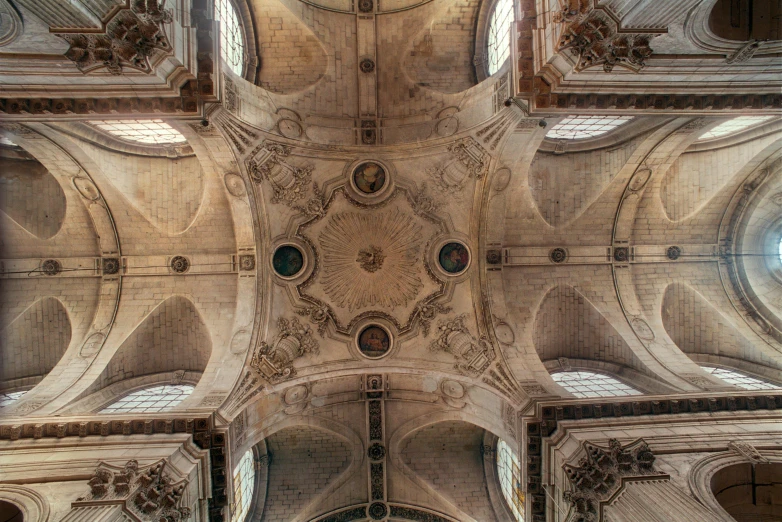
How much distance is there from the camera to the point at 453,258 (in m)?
15.5

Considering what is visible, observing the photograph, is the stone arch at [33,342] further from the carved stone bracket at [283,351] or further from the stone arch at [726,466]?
the stone arch at [726,466]

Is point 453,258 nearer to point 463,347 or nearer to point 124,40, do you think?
point 463,347

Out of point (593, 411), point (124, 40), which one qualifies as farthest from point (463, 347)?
point (124, 40)

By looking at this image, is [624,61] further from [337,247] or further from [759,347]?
[759,347]

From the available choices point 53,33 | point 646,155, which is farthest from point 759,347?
point 53,33

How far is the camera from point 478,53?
15609mm

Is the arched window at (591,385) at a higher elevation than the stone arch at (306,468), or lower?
higher

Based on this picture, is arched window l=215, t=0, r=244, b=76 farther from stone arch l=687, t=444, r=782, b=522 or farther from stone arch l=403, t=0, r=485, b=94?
stone arch l=687, t=444, r=782, b=522

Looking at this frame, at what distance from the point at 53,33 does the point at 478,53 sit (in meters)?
13.1

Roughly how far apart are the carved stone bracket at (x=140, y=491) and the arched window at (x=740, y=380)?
1597 centimetres

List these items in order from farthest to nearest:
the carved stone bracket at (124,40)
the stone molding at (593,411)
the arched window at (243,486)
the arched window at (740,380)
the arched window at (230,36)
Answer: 1. the arched window at (243,486)
2. the arched window at (740,380)
3. the arched window at (230,36)
4. the stone molding at (593,411)
5. the carved stone bracket at (124,40)

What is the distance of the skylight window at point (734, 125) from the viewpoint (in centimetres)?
1405

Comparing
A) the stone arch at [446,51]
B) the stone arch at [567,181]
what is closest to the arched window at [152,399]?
Answer: the stone arch at [446,51]

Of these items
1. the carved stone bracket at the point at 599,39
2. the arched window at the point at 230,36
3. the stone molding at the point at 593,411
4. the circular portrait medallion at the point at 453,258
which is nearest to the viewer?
the carved stone bracket at the point at 599,39
